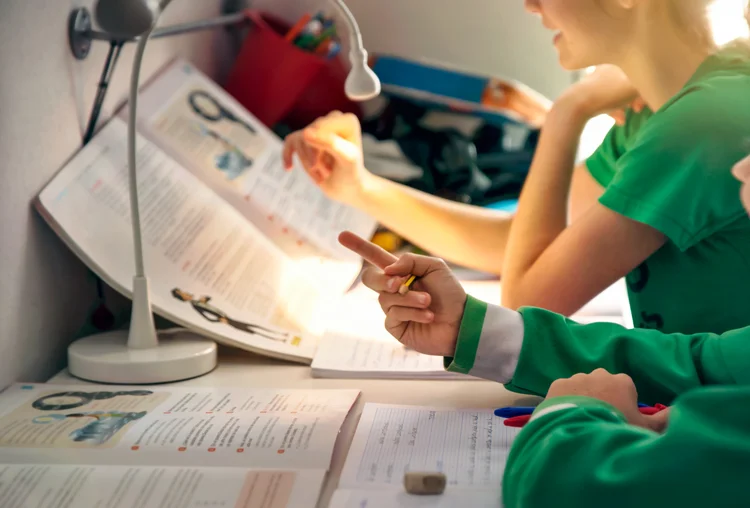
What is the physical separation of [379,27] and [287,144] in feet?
2.89

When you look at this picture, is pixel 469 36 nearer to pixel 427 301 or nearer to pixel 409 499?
pixel 427 301

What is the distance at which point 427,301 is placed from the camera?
2.64ft

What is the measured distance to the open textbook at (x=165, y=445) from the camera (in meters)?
0.66

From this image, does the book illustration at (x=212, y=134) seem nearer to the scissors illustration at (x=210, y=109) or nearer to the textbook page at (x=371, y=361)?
the scissors illustration at (x=210, y=109)

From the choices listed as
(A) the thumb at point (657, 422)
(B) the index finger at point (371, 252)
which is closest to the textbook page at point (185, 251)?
(B) the index finger at point (371, 252)

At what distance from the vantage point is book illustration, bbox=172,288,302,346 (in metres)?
1.05

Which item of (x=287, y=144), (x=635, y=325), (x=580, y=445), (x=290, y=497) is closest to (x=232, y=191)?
(x=287, y=144)

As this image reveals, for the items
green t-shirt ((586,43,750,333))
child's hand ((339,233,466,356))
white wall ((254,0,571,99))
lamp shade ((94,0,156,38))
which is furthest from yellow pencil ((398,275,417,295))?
white wall ((254,0,571,99))

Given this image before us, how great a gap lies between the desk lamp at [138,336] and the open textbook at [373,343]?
15 cm

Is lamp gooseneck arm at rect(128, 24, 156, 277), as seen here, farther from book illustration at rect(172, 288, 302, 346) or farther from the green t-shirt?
the green t-shirt

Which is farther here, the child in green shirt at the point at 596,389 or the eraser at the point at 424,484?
the eraser at the point at 424,484

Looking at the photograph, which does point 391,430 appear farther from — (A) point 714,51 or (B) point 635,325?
(A) point 714,51

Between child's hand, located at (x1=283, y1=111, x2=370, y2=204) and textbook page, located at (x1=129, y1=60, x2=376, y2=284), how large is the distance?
0.44 ft

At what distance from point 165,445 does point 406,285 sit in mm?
267
